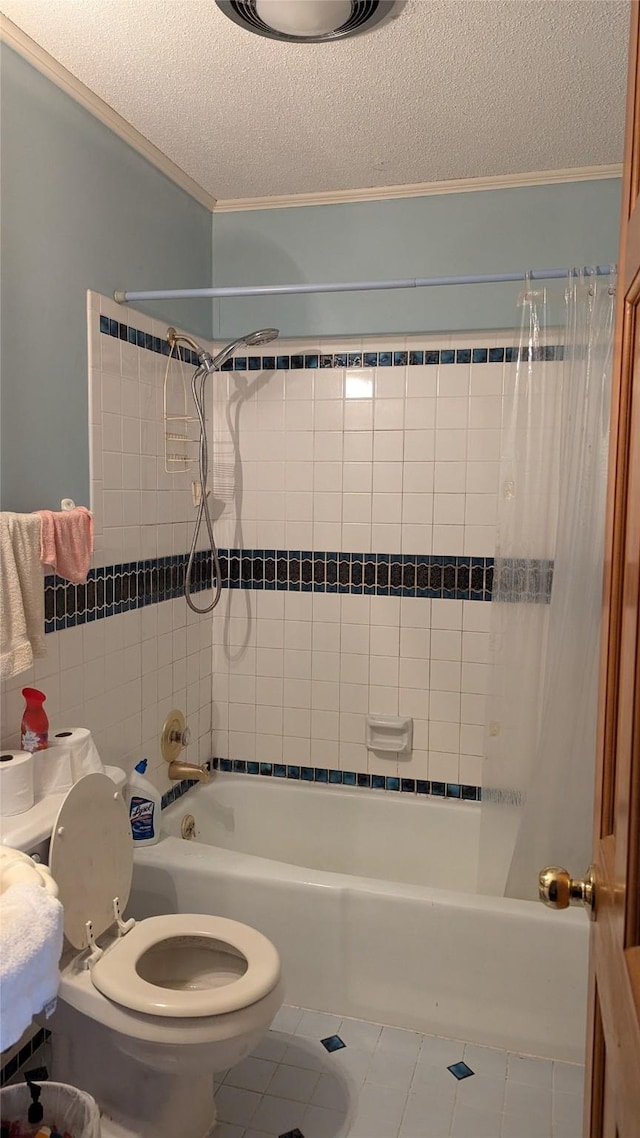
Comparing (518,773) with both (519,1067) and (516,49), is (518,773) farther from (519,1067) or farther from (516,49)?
(516,49)

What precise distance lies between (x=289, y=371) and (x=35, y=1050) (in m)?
2.20

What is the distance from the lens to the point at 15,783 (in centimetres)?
173

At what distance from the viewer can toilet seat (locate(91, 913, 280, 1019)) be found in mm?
1644

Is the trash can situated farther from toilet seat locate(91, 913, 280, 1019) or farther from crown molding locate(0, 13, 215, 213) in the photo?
crown molding locate(0, 13, 215, 213)

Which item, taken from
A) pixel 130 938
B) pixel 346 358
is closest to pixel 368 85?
pixel 346 358

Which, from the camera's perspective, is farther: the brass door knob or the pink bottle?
the pink bottle

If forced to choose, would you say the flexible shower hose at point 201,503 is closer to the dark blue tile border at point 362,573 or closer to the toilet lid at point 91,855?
the dark blue tile border at point 362,573

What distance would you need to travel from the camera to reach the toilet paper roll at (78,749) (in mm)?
1900

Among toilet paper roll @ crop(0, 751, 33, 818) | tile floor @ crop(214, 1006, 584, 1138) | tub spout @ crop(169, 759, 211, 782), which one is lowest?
tile floor @ crop(214, 1006, 584, 1138)

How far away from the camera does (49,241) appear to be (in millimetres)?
1993

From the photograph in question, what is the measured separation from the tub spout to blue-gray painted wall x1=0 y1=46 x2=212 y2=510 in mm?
1009

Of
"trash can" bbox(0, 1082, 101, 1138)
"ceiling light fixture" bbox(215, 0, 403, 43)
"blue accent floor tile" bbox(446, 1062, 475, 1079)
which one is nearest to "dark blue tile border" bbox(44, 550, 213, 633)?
"trash can" bbox(0, 1082, 101, 1138)

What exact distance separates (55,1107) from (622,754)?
4.80ft

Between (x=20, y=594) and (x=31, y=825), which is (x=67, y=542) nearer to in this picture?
(x=20, y=594)
